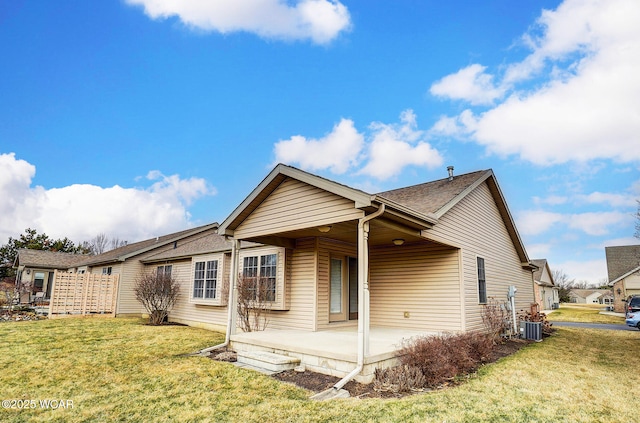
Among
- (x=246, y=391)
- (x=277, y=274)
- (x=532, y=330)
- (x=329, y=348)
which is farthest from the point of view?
(x=532, y=330)

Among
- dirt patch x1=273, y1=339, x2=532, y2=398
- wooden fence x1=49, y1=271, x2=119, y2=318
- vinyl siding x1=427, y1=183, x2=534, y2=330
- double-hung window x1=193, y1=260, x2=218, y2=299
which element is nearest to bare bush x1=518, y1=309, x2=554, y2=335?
vinyl siding x1=427, y1=183, x2=534, y2=330

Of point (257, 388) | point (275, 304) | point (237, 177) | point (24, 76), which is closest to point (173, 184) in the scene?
point (237, 177)

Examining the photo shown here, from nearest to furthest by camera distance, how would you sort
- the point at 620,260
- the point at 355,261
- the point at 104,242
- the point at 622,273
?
the point at 355,261 → the point at 622,273 → the point at 620,260 → the point at 104,242

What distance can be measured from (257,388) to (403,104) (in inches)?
575

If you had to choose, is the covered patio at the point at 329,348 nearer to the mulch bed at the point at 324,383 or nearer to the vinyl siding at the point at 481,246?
the mulch bed at the point at 324,383

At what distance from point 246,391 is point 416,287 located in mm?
5774

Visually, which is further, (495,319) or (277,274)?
(495,319)

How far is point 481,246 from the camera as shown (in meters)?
10.8

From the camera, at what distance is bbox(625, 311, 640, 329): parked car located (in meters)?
15.9

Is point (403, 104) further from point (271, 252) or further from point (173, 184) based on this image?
point (173, 184)

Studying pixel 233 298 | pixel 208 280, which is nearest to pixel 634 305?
pixel 233 298

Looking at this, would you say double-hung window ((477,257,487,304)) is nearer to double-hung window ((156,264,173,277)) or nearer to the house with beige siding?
the house with beige siding

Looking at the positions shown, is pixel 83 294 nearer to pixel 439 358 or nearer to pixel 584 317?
pixel 439 358

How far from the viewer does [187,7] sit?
11.6 meters
